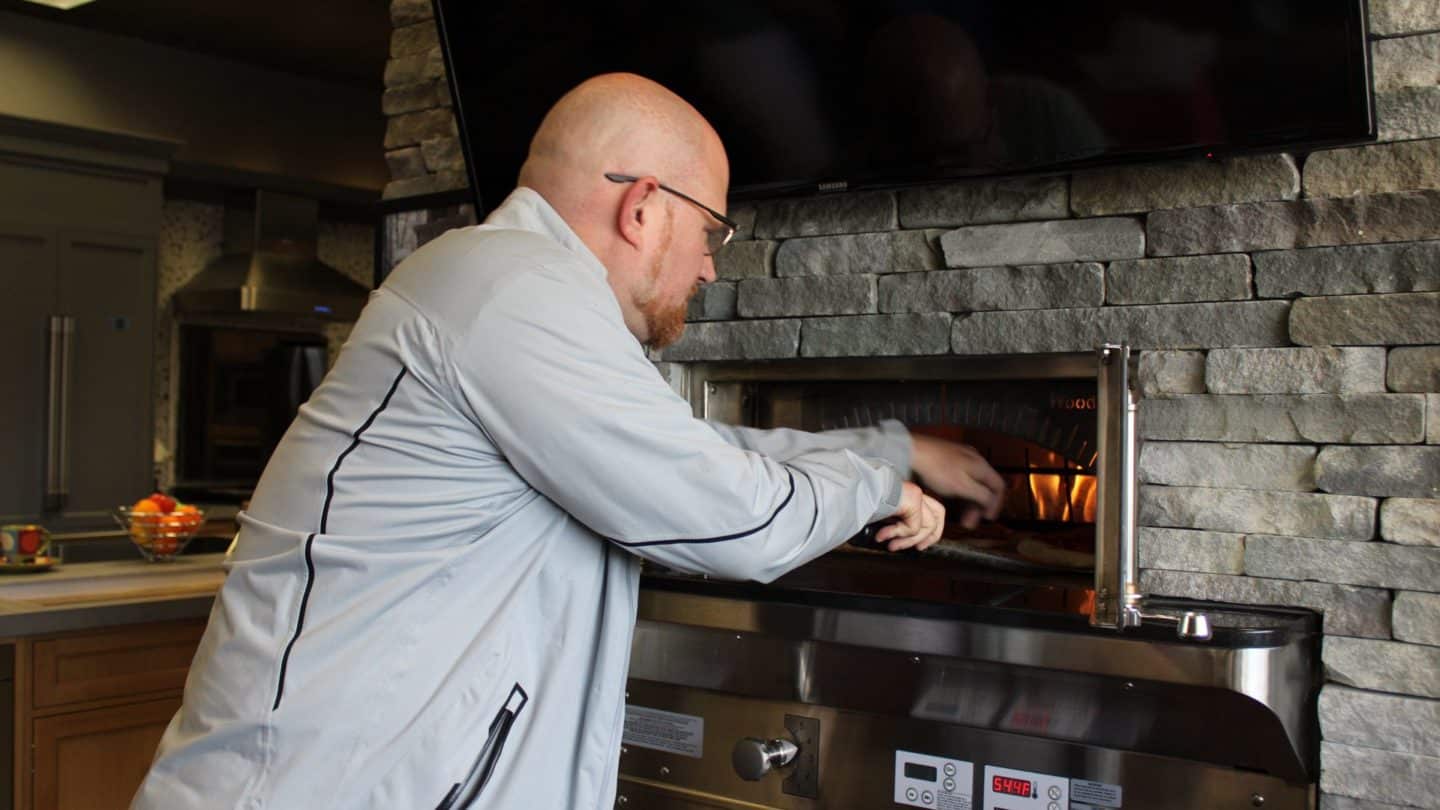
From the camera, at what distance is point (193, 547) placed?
4.65m

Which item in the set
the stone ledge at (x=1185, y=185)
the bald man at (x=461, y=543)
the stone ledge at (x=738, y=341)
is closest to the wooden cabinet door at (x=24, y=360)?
the stone ledge at (x=738, y=341)

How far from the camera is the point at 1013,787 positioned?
1722 millimetres

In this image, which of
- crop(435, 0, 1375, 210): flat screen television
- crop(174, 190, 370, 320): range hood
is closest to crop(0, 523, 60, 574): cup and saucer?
crop(435, 0, 1375, 210): flat screen television

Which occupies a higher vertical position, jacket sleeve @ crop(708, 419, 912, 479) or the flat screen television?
the flat screen television

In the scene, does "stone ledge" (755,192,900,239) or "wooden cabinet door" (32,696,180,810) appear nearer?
"stone ledge" (755,192,900,239)

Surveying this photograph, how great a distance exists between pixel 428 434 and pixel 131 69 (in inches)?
194

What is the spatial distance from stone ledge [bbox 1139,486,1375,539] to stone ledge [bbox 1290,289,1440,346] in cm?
19

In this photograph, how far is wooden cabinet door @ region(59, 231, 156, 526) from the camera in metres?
5.20

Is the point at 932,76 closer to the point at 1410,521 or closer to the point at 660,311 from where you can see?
the point at 660,311

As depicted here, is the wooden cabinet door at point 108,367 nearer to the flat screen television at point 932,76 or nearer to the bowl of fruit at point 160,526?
the bowl of fruit at point 160,526

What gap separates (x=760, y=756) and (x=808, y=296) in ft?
2.37

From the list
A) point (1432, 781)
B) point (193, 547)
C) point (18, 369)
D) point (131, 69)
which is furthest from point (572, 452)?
point (131, 69)

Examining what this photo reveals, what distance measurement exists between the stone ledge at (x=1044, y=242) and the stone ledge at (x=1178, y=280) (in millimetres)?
29

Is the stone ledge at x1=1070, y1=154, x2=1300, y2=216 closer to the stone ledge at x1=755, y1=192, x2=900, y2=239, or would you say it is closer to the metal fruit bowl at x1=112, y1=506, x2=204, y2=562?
the stone ledge at x1=755, y1=192, x2=900, y2=239
